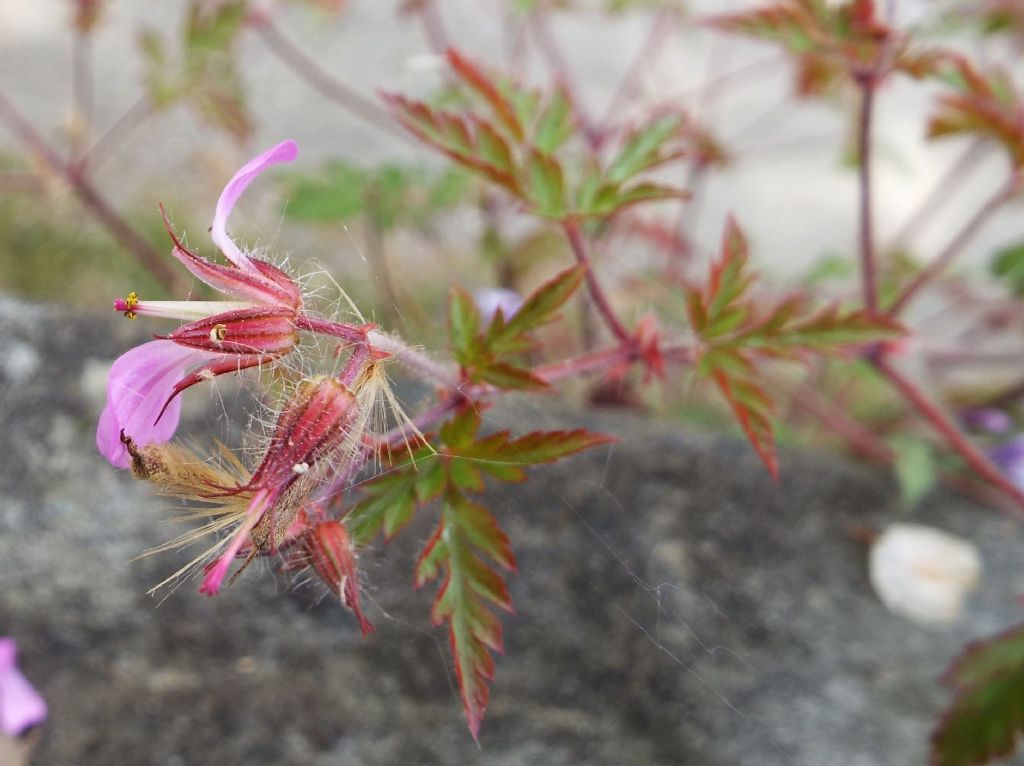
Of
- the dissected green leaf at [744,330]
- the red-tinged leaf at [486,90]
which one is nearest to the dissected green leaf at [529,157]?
the red-tinged leaf at [486,90]

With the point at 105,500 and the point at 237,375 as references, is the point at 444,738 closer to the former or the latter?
the point at 105,500

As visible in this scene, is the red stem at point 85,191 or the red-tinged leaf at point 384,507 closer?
the red-tinged leaf at point 384,507

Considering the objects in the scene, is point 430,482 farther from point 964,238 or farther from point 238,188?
point 964,238

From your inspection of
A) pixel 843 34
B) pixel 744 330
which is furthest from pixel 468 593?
pixel 843 34

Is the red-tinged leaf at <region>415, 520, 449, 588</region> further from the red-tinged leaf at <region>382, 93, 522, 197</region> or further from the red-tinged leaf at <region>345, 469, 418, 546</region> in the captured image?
the red-tinged leaf at <region>382, 93, 522, 197</region>

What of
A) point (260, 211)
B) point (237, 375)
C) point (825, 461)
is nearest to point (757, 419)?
point (237, 375)

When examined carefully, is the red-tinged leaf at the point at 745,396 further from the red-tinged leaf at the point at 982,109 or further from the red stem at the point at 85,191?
the red stem at the point at 85,191
